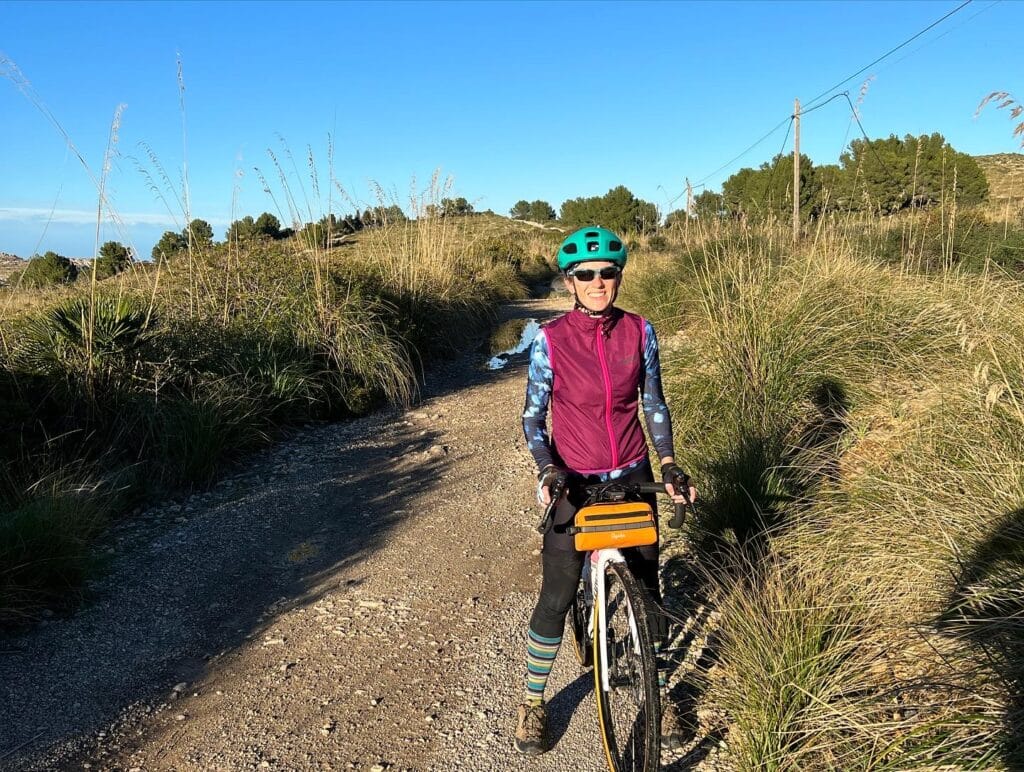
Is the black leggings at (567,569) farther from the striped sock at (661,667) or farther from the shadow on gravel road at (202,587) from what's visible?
the shadow on gravel road at (202,587)

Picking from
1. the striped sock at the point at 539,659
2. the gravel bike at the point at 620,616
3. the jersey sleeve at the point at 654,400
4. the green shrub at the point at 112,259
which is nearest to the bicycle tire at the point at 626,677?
the gravel bike at the point at 620,616

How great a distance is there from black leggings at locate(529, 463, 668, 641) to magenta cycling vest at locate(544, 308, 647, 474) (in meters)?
0.10

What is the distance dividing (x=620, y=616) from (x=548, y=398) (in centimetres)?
83

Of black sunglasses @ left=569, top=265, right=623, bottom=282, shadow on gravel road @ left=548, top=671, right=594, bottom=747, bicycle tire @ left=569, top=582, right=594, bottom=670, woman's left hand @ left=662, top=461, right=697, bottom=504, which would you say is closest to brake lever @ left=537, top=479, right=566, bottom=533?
woman's left hand @ left=662, top=461, right=697, bottom=504

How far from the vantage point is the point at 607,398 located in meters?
2.54

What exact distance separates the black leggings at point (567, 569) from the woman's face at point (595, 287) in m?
0.64

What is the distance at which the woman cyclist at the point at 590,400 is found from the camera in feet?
8.36

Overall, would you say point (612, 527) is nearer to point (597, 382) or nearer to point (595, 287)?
point (597, 382)

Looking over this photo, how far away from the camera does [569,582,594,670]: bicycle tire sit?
9.77 ft

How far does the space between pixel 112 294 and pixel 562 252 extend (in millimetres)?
5747

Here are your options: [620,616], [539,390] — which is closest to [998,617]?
[620,616]

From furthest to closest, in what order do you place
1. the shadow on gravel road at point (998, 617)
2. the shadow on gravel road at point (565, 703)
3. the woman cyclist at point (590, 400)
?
1. the shadow on gravel road at point (565, 703)
2. the woman cyclist at point (590, 400)
3. the shadow on gravel road at point (998, 617)

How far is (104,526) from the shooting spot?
15.0 ft

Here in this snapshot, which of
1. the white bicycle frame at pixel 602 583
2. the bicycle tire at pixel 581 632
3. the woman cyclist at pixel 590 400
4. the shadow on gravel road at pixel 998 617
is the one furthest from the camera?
the bicycle tire at pixel 581 632
